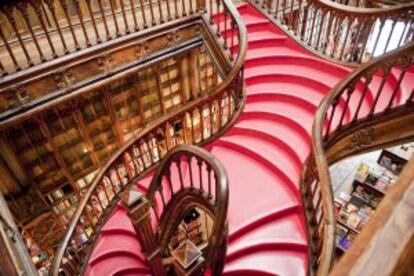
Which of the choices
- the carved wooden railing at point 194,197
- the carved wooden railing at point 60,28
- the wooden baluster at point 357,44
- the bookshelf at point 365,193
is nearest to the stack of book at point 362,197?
the bookshelf at point 365,193

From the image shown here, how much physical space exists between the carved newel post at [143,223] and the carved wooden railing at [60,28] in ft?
7.52

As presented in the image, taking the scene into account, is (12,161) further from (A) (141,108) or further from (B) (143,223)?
(B) (143,223)

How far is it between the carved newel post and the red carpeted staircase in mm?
232

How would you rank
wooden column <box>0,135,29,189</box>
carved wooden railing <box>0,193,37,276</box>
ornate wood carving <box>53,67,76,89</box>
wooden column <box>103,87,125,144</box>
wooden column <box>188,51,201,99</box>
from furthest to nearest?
wooden column <box>188,51,201,99</box> < wooden column <box>103,87,125,144</box> < wooden column <box>0,135,29,189</box> < ornate wood carving <box>53,67,76,89</box> < carved wooden railing <box>0,193,37,276</box>

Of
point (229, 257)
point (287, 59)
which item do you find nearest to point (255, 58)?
point (287, 59)

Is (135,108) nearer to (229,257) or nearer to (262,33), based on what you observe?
(262,33)

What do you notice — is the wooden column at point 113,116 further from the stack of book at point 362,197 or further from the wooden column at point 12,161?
the stack of book at point 362,197

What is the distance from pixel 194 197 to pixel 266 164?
114 cm

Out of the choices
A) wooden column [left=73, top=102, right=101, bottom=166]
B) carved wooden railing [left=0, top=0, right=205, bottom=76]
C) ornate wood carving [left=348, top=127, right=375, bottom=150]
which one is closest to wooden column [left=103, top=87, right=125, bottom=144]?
wooden column [left=73, top=102, right=101, bottom=166]

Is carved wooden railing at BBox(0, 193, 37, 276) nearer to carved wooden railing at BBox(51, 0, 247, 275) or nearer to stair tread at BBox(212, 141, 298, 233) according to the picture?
carved wooden railing at BBox(51, 0, 247, 275)

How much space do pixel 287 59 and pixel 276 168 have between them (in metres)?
2.12

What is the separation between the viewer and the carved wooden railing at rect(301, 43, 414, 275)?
111 inches

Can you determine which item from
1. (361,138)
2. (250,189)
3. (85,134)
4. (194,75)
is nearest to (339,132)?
(361,138)

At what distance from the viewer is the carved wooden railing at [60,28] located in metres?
3.94
